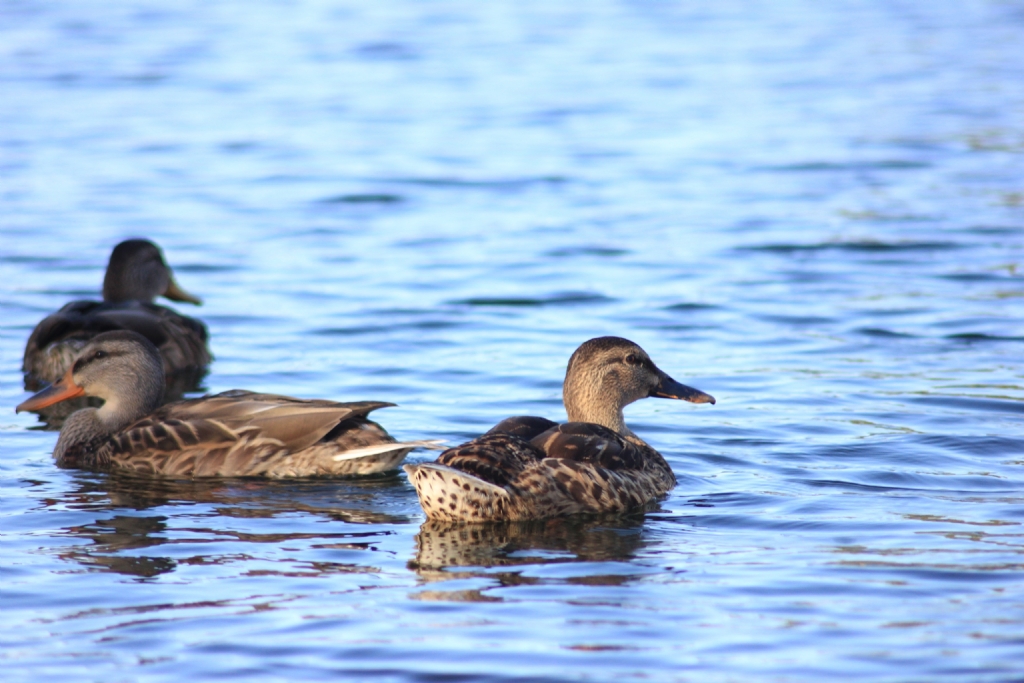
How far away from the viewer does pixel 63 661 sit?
19.0ft

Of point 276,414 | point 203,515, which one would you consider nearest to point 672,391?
point 276,414

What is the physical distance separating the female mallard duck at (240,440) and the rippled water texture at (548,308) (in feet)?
0.63

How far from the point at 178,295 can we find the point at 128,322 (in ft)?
5.22

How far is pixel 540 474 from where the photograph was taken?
7.47 metres

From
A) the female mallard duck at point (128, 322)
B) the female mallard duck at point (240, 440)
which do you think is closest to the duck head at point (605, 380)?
the female mallard duck at point (240, 440)

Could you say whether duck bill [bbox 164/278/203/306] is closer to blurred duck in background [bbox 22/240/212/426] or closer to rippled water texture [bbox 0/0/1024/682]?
blurred duck in background [bbox 22/240/212/426]

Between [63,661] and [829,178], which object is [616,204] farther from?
[63,661]

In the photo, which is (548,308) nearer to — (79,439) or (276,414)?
(276,414)

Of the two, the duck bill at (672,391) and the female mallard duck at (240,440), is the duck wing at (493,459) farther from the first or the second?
the duck bill at (672,391)

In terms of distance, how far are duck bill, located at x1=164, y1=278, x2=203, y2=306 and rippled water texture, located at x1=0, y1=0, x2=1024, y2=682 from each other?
44cm

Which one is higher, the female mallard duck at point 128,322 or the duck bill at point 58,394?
the female mallard duck at point 128,322

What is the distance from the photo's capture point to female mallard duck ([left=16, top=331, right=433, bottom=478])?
8555 millimetres

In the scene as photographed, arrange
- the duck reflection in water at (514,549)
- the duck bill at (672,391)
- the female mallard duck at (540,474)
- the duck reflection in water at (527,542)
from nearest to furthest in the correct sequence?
the duck reflection in water at (514,549) → the duck reflection in water at (527,542) → the female mallard duck at (540,474) → the duck bill at (672,391)

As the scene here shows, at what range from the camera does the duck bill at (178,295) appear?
12727mm
